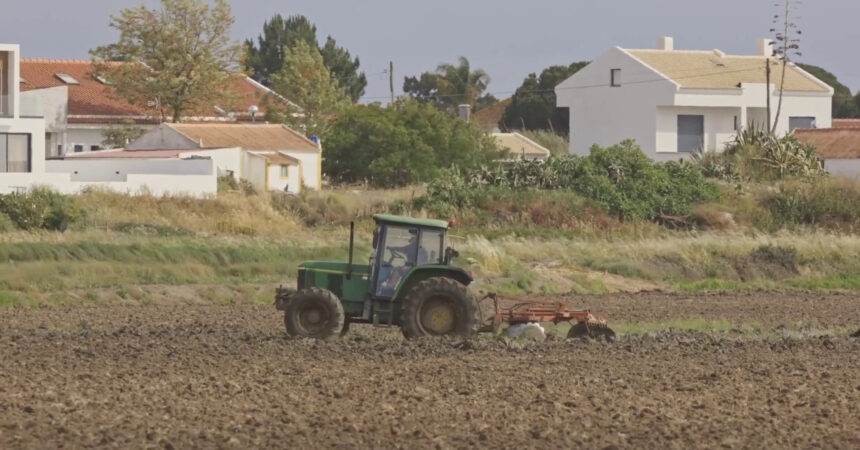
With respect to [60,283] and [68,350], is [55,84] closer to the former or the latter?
[60,283]

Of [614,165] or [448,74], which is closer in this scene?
[614,165]

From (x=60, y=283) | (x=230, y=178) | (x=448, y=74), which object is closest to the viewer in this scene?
(x=60, y=283)

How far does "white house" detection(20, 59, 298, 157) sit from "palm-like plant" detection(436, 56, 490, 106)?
126ft

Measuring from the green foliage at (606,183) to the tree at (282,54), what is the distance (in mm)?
62004

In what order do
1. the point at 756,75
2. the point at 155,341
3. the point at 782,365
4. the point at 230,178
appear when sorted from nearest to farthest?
the point at 782,365 < the point at 155,341 < the point at 230,178 < the point at 756,75

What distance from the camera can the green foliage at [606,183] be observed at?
52906 millimetres

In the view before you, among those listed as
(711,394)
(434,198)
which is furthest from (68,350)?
(434,198)

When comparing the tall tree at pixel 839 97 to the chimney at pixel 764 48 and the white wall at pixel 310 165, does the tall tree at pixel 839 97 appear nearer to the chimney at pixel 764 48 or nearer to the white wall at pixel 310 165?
the chimney at pixel 764 48

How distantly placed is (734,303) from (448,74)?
301ft

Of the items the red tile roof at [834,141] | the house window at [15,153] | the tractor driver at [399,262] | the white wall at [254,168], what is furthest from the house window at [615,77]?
the tractor driver at [399,262]

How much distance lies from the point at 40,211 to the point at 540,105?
2650 inches

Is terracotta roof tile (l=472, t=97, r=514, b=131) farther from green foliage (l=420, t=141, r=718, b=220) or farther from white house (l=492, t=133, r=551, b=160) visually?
green foliage (l=420, t=141, r=718, b=220)

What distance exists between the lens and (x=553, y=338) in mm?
23781

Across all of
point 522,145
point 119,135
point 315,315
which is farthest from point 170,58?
point 315,315
